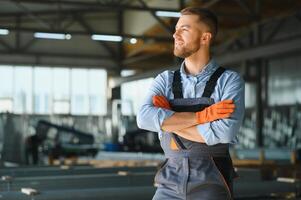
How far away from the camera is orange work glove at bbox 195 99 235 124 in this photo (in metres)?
1.98

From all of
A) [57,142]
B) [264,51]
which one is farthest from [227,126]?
[57,142]

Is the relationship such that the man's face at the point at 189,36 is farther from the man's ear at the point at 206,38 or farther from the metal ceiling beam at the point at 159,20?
the metal ceiling beam at the point at 159,20

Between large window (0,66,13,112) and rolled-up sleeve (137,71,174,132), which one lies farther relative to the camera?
large window (0,66,13,112)

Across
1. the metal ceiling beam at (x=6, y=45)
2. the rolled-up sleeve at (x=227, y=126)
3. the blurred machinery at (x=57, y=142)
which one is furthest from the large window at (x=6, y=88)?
the rolled-up sleeve at (x=227, y=126)

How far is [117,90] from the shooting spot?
71.2 ft

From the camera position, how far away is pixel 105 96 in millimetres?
26094

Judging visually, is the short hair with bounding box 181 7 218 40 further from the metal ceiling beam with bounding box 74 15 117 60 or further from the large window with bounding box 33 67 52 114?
the large window with bounding box 33 67 52 114

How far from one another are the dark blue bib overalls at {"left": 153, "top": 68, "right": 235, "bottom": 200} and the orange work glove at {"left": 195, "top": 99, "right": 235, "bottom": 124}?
0.08 m

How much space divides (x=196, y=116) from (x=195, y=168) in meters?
0.20

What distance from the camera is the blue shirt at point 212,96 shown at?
2004 mm

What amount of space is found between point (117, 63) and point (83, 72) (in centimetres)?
165

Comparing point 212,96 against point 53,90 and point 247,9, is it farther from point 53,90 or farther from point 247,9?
point 53,90

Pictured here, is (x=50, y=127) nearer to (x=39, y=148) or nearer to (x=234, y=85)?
(x=39, y=148)

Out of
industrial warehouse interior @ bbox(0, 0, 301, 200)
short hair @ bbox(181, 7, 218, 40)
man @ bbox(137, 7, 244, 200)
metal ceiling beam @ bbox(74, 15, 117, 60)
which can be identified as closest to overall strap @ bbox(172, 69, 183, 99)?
man @ bbox(137, 7, 244, 200)
